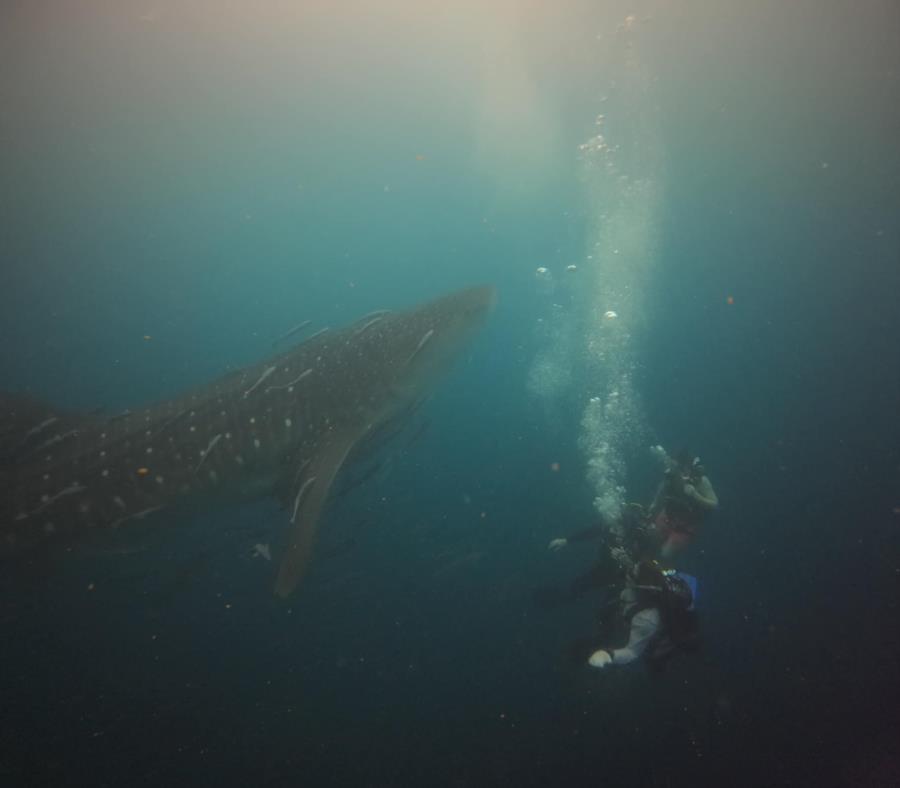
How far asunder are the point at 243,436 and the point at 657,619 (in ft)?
15.7

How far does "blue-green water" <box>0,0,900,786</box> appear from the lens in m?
7.72

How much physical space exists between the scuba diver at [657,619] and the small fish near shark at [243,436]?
332cm

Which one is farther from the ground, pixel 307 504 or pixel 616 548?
pixel 307 504

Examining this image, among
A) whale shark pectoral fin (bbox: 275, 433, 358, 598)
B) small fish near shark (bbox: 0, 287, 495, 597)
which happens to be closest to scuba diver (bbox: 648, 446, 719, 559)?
small fish near shark (bbox: 0, 287, 495, 597)

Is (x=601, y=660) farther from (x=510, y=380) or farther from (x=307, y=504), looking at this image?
(x=510, y=380)

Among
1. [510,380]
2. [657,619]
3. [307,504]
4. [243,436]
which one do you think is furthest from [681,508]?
[510,380]

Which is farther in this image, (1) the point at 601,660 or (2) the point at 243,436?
(2) the point at 243,436

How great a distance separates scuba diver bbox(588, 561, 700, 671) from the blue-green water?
923mm

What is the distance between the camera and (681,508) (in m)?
6.61

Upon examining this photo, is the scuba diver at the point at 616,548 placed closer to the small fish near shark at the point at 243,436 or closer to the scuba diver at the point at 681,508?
the scuba diver at the point at 681,508

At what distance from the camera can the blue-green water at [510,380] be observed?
7.72 meters

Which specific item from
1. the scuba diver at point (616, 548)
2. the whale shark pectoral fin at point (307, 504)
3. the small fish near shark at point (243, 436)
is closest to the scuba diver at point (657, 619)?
the scuba diver at point (616, 548)

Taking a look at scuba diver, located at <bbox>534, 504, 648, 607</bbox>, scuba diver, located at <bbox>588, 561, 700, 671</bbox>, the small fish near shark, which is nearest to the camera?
the small fish near shark

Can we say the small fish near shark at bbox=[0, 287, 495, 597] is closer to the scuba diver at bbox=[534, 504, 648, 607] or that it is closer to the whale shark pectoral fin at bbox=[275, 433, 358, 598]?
the whale shark pectoral fin at bbox=[275, 433, 358, 598]
